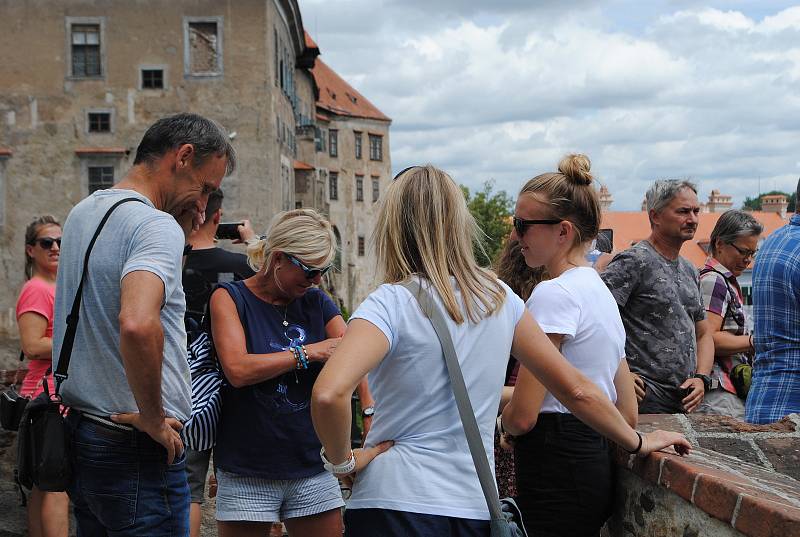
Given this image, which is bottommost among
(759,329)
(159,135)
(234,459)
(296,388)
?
(234,459)

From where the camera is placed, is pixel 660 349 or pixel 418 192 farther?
pixel 660 349

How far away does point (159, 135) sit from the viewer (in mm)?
3312

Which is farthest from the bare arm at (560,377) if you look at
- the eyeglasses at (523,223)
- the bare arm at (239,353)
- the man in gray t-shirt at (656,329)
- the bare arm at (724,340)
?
the bare arm at (724,340)

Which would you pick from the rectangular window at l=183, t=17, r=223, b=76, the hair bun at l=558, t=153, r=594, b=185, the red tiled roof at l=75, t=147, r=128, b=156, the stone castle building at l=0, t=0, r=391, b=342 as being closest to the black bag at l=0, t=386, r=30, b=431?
the hair bun at l=558, t=153, r=594, b=185

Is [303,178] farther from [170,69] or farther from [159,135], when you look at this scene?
[159,135]

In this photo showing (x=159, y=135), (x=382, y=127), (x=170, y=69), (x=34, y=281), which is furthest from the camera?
(x=382, y=127)

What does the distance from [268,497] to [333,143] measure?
57894 mm

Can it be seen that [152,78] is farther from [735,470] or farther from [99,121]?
[735,470]

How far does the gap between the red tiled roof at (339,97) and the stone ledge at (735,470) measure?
5679 cm

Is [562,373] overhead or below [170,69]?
below

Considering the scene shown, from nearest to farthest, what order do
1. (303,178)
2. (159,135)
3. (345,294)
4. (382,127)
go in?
(159,135), (303,178), (345,294), (382,127)

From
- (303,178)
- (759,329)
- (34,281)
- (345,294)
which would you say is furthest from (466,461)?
(345,294)

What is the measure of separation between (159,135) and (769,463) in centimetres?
267

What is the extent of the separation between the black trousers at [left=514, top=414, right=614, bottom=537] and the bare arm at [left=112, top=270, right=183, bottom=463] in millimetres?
1300
